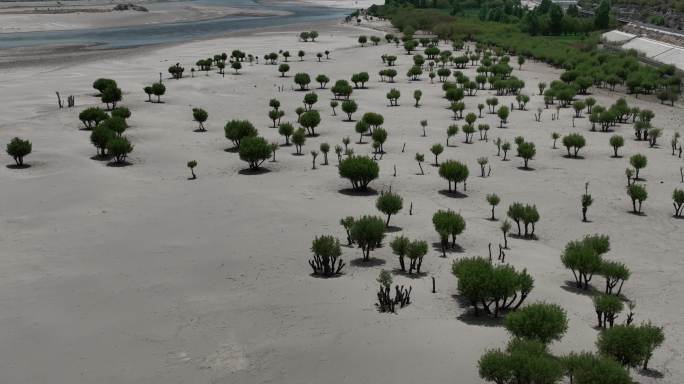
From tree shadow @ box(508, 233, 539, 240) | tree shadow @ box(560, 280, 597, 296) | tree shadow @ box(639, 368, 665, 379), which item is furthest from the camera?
tree shadow @ box(508, 233, 539, 240)

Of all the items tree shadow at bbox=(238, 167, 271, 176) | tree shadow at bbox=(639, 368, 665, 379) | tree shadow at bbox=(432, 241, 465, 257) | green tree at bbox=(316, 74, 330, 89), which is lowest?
tree shadow at bbox=(432, 241, 465, 257)

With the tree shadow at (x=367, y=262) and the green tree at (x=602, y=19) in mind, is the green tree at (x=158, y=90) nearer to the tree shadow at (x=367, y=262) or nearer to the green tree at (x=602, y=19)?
the tree shadow at (x=367, y=262)

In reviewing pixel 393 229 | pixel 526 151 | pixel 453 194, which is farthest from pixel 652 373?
pixel 526 151

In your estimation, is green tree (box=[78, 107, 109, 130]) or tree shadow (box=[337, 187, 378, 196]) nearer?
tree shadow (box=[337, 187, 378, 196])

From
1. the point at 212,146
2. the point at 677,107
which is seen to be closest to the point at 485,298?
the point at 212,146

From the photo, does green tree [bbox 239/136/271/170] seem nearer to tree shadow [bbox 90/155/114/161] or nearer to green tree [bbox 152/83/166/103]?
tree shadow [bbox 90/155/114/161]

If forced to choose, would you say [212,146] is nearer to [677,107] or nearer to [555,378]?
[555,378]

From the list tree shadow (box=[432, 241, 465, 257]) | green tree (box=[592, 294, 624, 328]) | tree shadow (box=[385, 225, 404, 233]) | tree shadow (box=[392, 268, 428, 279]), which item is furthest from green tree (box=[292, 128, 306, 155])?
green tree (box=[592, 294, 624, 328])

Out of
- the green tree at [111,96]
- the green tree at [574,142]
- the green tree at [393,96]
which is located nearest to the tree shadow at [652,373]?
the green tree at [574,142]
